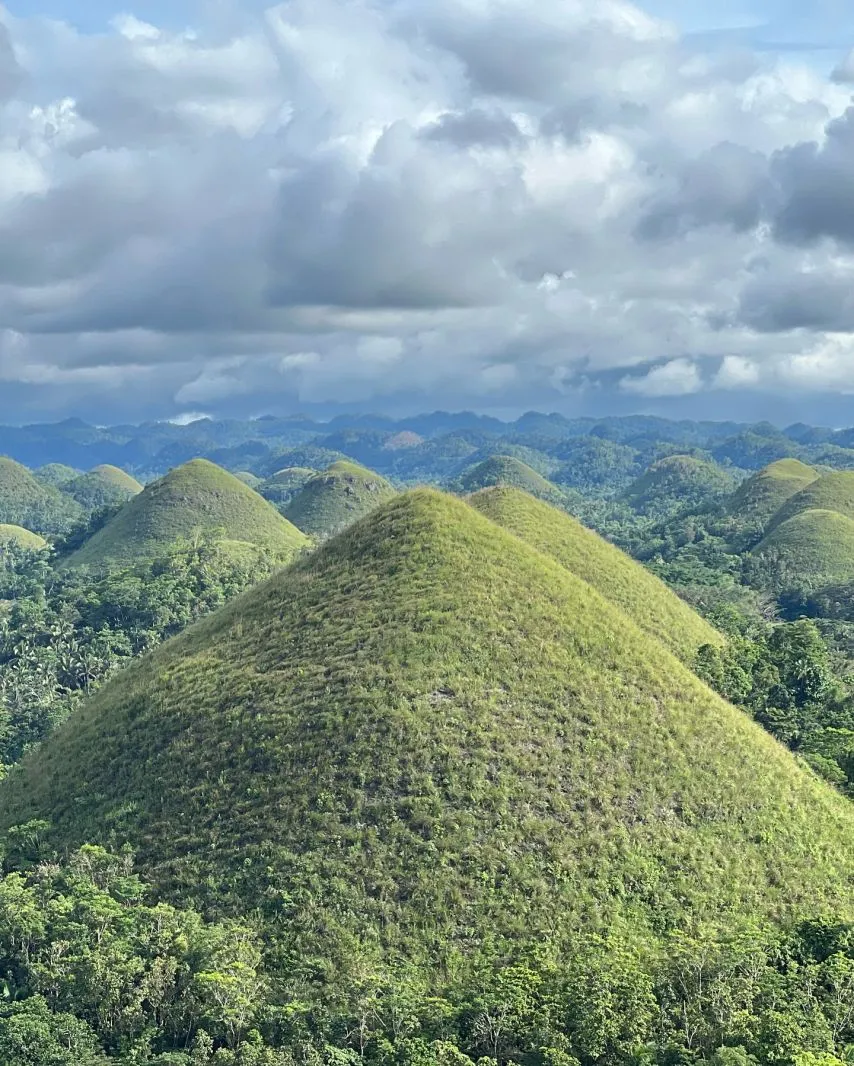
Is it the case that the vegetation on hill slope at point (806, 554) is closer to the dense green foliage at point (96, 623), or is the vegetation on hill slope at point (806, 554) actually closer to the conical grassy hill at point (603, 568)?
the conical grassy hill at point (603, 568)

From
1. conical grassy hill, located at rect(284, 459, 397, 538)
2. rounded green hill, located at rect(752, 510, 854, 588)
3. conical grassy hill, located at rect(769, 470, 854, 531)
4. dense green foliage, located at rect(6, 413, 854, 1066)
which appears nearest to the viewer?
dense green foliage, located at rect(6, 413, 854, 1066)

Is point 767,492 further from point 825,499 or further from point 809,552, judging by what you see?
point 809,552

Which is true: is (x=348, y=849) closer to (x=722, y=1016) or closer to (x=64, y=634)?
(x=722, y=1016)

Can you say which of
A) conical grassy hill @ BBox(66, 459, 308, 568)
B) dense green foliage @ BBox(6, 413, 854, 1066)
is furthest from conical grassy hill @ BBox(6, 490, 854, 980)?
conical grassy hill @ BBox(66, 459, 308, 568)

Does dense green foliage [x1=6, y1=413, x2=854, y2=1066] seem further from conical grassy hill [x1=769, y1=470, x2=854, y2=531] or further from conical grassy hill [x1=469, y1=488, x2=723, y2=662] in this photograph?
conical grassy hill [x1=769, y1=470, x2=854, y2=531]

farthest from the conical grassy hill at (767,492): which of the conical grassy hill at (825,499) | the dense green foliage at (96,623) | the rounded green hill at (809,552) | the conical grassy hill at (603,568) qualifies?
the conical grassy hill at (603,568)

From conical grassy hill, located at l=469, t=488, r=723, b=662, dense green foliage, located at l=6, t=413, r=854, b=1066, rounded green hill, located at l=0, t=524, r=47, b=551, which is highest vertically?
rounded green hill, located at l=0, t=524, r=47, b=551
